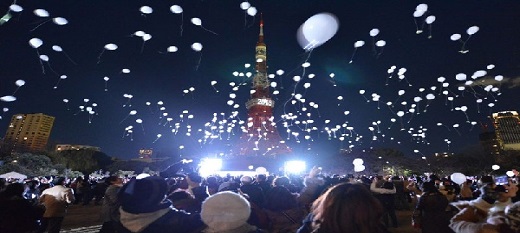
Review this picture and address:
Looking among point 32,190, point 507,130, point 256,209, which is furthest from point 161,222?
point 507,130

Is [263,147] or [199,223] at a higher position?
[263,147]

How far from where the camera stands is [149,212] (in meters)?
2.57

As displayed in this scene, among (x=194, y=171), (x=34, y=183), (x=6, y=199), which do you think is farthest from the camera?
(x=34, y=183)

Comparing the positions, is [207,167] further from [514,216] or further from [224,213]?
[514,216]

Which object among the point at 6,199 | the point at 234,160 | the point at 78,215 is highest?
the point at 234,160

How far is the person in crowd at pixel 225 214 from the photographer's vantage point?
7.59 feet

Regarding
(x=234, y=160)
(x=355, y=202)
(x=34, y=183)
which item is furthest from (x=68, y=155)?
(x=355, y=202)

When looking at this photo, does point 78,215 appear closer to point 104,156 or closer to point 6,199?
point 6,199

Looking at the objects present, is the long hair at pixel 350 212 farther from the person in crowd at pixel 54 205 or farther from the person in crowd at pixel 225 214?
the person in crowd at pixel 54 205

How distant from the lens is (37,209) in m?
4.22

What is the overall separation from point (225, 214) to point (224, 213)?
11mm

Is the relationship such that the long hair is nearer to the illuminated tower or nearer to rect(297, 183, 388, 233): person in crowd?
rect(297, 183, 388, 233): person in crowd

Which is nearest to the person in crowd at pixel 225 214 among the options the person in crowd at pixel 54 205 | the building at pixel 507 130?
the person in crowd at pixel 54 205

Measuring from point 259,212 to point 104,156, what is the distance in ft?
195
